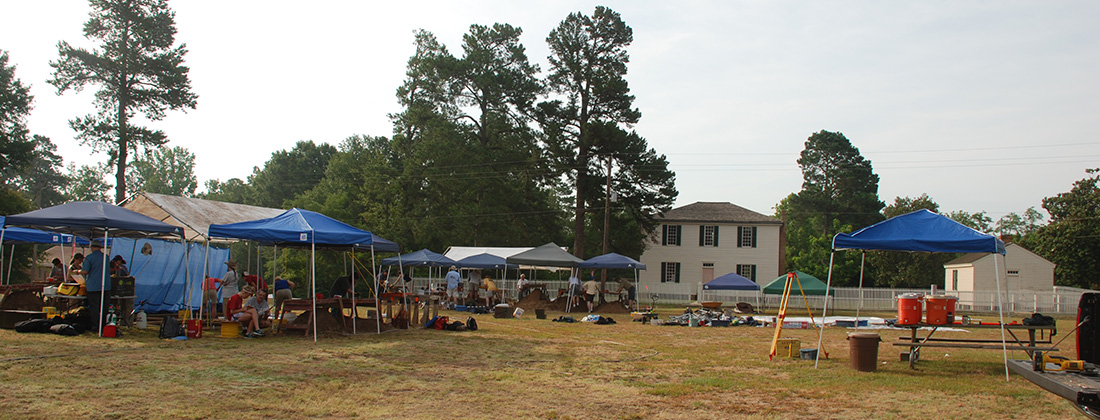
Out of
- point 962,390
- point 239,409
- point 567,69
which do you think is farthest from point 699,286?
point 239,409

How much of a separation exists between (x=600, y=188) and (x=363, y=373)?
31.4m

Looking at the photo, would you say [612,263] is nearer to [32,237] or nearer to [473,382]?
[32,237]

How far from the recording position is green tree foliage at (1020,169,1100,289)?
38.0m

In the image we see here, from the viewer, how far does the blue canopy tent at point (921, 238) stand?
10383mm

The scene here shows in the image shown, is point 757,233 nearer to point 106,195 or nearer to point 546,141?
point 546,141

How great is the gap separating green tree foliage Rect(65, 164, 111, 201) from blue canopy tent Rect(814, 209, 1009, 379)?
96200 millimetres

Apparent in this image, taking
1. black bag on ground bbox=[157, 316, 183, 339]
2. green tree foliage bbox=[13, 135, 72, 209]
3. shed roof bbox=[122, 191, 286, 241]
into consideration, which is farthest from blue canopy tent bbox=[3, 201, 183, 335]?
green tree foliage bbox=[13, 135, 72, 209]

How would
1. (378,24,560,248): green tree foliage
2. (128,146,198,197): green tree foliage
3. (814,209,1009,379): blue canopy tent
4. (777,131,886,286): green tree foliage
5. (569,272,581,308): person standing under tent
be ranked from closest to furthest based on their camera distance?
(814,209,1009,379): blue canopy tent, (569,272,581,308): person standing under tent, (378,24,560,248): green tree foliage, (777,131,886,286): green tree foliage, (128,146,198,197): green tree foliage

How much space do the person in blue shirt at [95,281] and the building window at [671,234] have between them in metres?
36.1

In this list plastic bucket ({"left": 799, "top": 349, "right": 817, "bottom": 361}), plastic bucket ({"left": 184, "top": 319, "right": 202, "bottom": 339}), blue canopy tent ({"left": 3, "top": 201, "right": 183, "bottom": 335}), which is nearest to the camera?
plastic bucket ({"left": 799, "top": 349, "right": 817, "bottom": 361})

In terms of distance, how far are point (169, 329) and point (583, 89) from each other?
30289mm

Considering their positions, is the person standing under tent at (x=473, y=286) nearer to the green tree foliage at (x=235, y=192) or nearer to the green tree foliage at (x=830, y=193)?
the green tree foliage at (x=830, y=193)

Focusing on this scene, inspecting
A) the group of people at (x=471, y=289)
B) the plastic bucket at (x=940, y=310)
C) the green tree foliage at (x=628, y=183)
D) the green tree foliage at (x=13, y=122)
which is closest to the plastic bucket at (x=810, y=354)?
the plastic bucket at (x=940, y=310)

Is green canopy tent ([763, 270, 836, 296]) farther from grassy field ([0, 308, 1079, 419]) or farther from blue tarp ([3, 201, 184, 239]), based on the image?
blue tarp ([3, 201, 184, 239])
